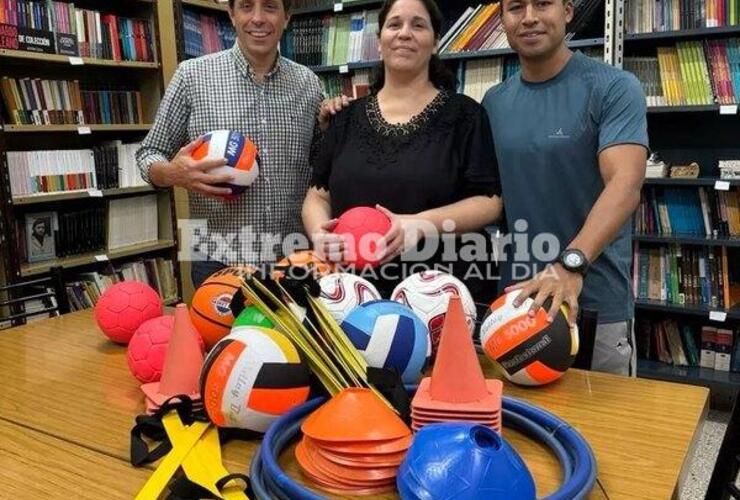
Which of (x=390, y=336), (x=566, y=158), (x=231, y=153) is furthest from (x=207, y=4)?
(x=390, y=336)

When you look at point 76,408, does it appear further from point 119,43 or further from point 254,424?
point 119,43

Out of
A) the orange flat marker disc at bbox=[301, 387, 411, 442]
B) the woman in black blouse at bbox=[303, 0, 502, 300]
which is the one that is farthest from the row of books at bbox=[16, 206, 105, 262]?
the orange flat marker disc at bbox=[301, 387, 411, 442]

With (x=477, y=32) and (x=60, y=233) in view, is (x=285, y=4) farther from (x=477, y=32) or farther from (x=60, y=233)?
(x=60, y=233)

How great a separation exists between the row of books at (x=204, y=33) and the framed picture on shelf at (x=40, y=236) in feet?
4.78

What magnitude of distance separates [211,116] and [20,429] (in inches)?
49.4

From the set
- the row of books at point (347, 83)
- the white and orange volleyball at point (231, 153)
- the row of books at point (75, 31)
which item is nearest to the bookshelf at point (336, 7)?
the row of books at point (347, 83)

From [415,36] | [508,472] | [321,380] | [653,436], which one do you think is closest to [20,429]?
[321,380]

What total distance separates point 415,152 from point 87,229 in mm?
2754

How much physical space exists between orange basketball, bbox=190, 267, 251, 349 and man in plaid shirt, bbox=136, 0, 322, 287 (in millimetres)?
704

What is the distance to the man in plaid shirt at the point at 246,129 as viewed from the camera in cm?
217

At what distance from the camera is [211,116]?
2168mm

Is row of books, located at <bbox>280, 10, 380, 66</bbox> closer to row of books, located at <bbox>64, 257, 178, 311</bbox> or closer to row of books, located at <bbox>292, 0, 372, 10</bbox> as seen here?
row of books, located at <bbox>292, 0, 372, 10</bbox>

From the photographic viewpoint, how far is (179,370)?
49.5 inches

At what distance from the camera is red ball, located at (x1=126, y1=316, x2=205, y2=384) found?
137 centimetres
